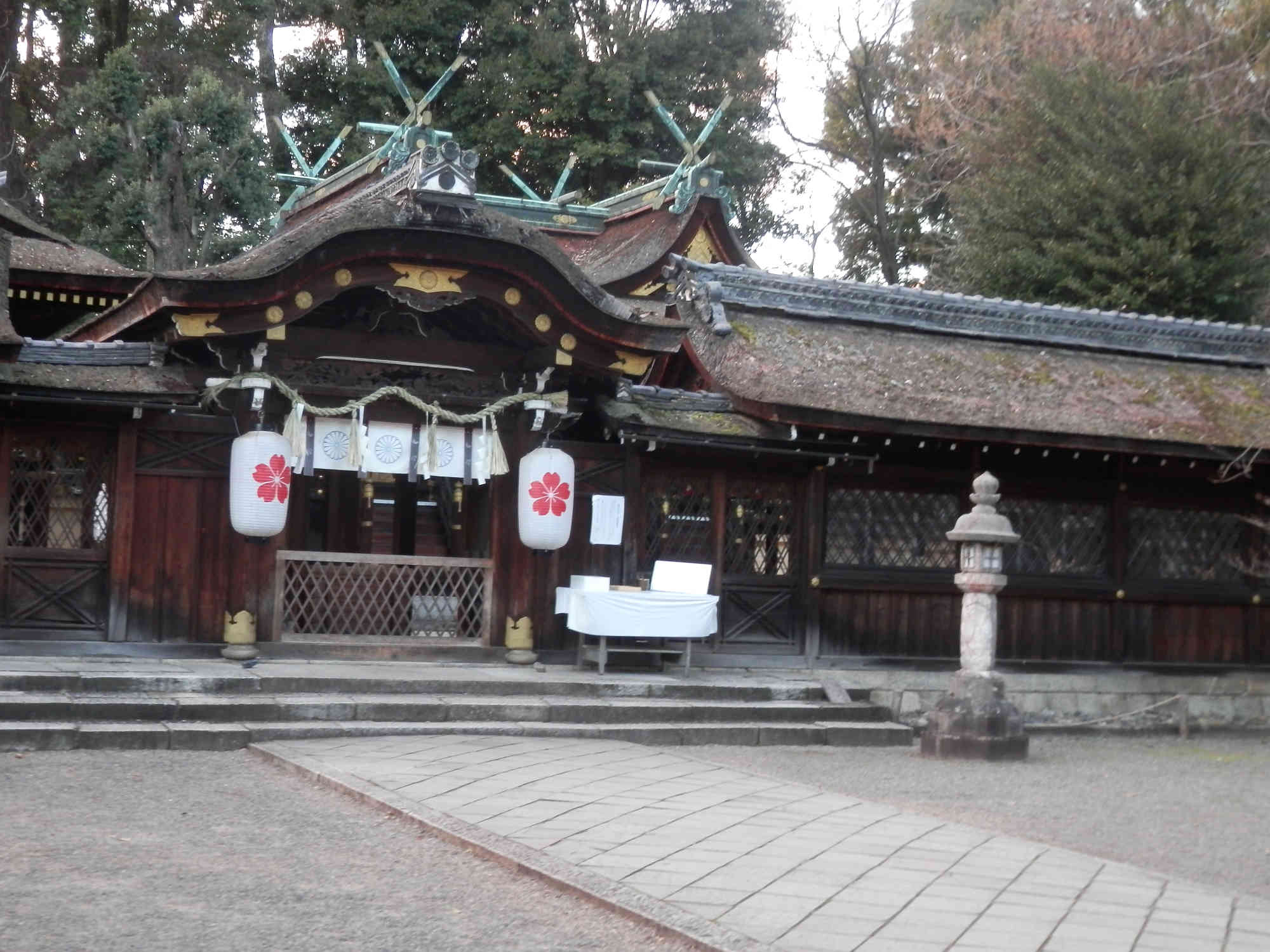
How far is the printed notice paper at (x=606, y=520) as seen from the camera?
1364 cm

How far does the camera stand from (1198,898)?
22.0 ft

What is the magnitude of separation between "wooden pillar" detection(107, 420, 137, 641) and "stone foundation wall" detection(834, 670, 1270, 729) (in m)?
6.97

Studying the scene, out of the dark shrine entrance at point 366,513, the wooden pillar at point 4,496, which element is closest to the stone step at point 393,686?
the wooden pillar at point 4,496

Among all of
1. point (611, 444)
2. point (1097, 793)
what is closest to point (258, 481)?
point (611, 444)

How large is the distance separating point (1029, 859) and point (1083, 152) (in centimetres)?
1929

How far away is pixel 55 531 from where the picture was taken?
12.4 m

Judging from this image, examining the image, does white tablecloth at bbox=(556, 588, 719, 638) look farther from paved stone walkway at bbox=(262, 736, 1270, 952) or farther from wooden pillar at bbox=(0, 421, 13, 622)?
wooden pillar at bbox=(0, 421, 13, 622)

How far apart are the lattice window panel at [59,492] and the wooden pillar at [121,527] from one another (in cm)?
8

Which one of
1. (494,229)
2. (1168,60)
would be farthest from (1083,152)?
(494,229)

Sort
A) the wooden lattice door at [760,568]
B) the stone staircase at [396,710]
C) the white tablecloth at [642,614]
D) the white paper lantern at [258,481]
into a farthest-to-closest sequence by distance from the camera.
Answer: the wooden lattice door at [760,568] < the white tablecloth at [642,614] < the white paper lantern at [258,481] < the stone staircase at [396,710]

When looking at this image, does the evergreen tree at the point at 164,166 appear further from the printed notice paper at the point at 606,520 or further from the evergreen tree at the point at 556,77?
the printed notice paper at the point at 606,520

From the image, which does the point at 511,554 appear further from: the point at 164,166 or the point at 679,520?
the point at 164,166

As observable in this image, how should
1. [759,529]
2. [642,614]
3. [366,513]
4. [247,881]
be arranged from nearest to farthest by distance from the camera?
1. [247,881]
2. [642,614]
3. [759,529]
4. [366,513]

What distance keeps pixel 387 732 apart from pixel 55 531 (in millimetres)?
3962
